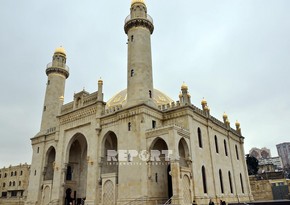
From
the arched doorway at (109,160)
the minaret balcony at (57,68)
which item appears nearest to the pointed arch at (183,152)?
the arched doorway at (109,160)

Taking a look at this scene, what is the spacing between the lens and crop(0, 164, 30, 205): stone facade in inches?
2286

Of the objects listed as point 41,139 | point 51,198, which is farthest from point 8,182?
point 51,198

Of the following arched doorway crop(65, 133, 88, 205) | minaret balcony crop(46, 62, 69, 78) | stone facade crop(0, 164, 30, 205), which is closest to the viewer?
arched doorway crop(65, 133, 88, 205)

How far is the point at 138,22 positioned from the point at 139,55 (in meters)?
3.86

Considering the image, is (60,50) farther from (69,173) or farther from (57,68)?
(69,173)

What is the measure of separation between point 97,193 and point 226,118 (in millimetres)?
19215

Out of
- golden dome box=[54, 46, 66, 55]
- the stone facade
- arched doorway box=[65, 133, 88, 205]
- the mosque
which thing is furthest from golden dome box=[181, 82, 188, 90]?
the stone facade

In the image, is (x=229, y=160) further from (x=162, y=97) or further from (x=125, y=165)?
(x=125, y=165)

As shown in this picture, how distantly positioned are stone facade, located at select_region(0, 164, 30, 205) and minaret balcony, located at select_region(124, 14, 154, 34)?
4661 cm

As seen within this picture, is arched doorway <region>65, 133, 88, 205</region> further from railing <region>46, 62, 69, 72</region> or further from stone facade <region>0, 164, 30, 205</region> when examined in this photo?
stone facade <region>0, 164, 30, 205</region>

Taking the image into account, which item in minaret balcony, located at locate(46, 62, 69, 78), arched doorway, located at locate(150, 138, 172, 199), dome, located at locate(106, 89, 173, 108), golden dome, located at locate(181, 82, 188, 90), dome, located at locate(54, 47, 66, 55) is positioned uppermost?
dome, located at locate(54, 47, 66, 55)

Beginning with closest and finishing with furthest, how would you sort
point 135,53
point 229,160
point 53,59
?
point 135,53, point 229,160, point 53,59

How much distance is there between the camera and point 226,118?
33406 mm

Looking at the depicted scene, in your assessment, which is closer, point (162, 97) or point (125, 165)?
point (125, 165)
